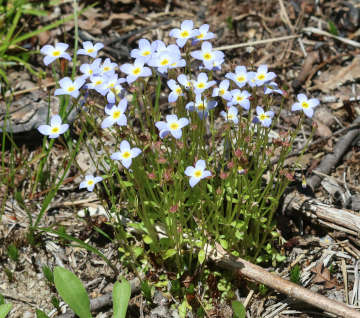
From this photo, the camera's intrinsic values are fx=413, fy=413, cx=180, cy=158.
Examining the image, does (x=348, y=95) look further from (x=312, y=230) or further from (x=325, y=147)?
(x=312, y=230)

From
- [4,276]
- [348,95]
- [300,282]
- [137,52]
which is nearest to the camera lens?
[137,52]

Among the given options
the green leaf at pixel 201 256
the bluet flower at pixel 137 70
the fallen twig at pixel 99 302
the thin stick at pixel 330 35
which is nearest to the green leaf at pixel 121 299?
the fallen twig at pixel 99 302

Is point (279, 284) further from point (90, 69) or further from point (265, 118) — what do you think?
point (90, 69)

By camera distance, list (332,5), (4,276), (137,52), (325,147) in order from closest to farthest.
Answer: (137,52)
(4,276)
(325,147)
(332,5)

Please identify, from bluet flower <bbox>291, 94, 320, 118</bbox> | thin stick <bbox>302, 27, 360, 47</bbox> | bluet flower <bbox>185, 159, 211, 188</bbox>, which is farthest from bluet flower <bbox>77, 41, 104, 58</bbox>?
thin stick <bbox>302, 27, 360, 47</bbox>

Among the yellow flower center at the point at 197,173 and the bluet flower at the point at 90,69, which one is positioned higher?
the bluet flower at the point at 90,69

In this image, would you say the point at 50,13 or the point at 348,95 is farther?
the point at 50,13

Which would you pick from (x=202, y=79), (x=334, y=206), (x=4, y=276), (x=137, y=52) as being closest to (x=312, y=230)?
(x=334, y=206)

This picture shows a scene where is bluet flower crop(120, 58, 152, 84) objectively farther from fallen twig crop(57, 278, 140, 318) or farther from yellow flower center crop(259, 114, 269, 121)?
fallen twig crop(57, 278, 140, 318)

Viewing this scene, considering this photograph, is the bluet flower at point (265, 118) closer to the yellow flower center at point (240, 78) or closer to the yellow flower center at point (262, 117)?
the yellow flower center at point (262, 117)
